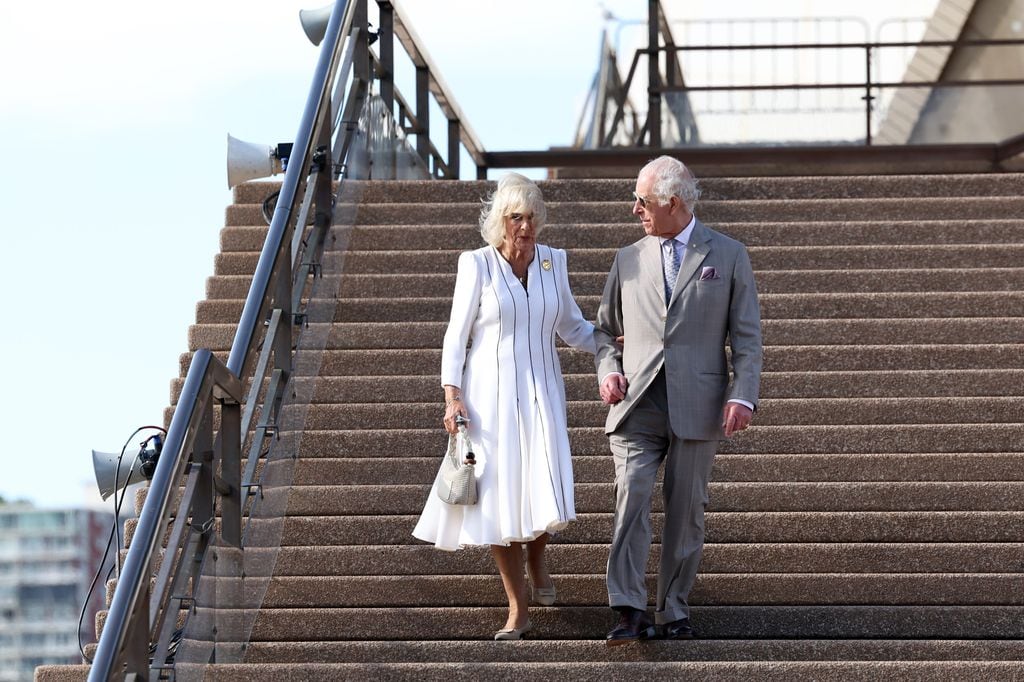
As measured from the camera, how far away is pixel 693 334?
6.01 meters

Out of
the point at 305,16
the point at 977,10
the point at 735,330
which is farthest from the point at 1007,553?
the point at 977,10

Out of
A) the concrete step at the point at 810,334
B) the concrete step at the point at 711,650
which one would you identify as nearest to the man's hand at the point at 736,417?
the concrete step at the point at 711,650

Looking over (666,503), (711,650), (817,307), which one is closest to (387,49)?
(817,307)

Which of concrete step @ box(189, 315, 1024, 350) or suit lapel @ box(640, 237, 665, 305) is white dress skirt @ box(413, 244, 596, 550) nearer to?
suit lapel @ box(640, 237, 665, 305)

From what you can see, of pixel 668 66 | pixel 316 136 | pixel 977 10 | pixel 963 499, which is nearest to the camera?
pixel 963 499

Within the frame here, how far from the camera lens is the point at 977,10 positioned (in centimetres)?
1889

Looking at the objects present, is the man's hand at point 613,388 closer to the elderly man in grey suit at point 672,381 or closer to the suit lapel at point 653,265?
the elderly man in grey suit at point 672,381

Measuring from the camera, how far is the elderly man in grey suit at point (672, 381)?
5871 mm

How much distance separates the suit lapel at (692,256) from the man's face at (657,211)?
0.06m

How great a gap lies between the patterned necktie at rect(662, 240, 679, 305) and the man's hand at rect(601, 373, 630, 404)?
0.33 meters

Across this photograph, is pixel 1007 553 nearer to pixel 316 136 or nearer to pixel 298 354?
pixel 298 354

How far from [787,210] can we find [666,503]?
4001 mm

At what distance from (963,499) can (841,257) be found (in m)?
2.48

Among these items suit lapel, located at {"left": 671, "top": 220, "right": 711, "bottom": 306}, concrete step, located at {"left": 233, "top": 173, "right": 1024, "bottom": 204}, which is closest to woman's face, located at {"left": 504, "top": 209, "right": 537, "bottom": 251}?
suit lapel, located at {"left": 671, "top": 220, "right": 711, "bottom": 306}
